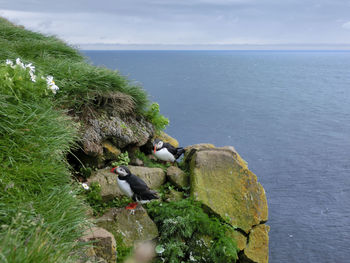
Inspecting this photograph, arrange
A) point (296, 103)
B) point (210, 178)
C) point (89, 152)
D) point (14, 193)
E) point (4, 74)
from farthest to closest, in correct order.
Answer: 1. point (296, 103)
2. point (210, 178)
3. point (89, 152)
4. point (4, 74)
5. point (14, 193)

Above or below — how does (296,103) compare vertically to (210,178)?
below

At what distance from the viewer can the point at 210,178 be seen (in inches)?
381

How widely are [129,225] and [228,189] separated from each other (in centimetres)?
312

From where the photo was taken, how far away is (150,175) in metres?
9.45

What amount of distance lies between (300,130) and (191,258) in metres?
34.2

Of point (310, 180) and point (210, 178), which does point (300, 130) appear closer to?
point (310, 180)

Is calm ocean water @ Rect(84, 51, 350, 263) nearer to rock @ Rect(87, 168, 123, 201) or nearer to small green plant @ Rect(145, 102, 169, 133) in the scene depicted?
small green plant @ Rect(145, 102, 169, 133)

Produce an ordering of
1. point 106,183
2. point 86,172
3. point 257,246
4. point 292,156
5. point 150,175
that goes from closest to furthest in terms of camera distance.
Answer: point 106,183 → point 86,172 → point 257,246 → point 150,175 → point 292,156

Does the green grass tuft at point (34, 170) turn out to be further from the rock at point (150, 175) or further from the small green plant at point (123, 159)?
the rock at point (150, 175)

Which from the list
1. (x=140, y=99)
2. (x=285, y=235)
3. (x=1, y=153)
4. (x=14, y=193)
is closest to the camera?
(x=14, y=193)

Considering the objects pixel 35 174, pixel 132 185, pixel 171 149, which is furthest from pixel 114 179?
pixel 35 174

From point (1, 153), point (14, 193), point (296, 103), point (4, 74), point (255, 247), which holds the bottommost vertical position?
point (296, 103)

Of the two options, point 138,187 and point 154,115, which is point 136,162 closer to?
point 154,115

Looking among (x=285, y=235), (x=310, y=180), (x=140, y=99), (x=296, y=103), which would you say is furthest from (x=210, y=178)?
(x=296, y=103)
